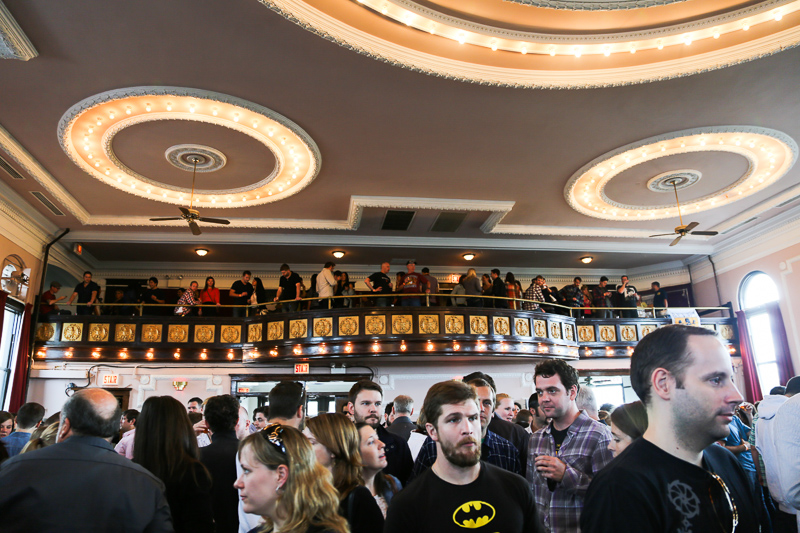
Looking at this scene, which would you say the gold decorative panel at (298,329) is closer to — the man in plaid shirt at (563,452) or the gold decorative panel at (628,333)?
the gold decorative panel at (628,333)

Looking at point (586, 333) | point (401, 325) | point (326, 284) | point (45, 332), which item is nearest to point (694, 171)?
point (586, 333)

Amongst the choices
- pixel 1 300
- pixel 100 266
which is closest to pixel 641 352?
pixel 1 300

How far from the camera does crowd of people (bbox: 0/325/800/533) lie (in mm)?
1676

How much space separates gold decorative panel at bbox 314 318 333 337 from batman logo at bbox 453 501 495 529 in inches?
402

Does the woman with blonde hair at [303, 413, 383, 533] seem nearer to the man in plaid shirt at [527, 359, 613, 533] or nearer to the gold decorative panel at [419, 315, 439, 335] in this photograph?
the man in plaid shirt at [527, 359, 613, 533]

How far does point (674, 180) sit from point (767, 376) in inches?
271

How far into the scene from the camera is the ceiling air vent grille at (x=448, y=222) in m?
13.1

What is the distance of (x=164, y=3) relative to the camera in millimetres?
6320

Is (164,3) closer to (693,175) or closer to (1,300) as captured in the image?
(1,300)

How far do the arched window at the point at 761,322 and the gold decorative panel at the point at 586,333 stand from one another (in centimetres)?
457

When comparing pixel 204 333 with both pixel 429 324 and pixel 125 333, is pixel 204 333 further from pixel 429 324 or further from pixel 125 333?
pixel 429 324

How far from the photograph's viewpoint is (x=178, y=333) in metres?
13.5

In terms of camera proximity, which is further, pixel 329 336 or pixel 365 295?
pixel 329 336

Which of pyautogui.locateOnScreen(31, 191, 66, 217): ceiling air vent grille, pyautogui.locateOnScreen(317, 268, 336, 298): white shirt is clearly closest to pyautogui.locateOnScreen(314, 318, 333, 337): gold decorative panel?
pyautogui.locateOnScreen(317, 268, 336, 298): white shirt
